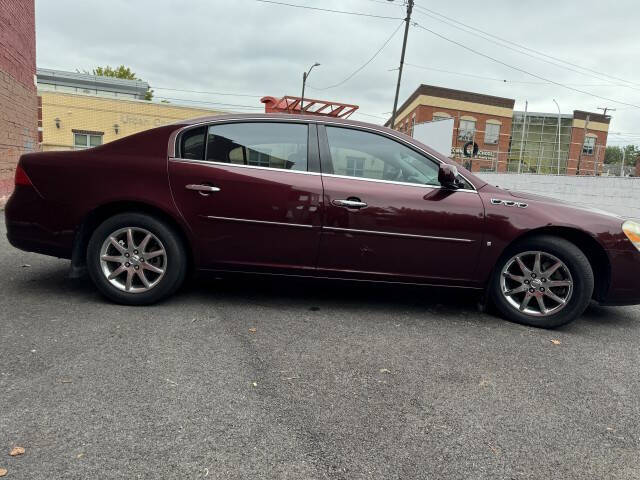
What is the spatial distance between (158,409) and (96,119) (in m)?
30.5

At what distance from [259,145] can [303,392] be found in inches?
82.2

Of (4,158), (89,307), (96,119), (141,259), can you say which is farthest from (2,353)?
(96,119)

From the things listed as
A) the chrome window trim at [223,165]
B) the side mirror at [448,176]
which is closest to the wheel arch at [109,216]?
the chrome window trim at [223,165]

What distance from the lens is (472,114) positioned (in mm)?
Answer: 38000

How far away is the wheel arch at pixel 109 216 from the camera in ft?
12.4

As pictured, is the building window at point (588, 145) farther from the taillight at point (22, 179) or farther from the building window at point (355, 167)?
the taillight at point (22, 179)

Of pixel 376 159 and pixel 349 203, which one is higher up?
pixel 376 159

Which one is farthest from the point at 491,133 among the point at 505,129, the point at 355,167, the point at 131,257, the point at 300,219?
the point at 131,257

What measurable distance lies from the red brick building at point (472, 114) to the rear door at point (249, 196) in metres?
34.3

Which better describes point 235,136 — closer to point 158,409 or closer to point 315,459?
point 158,409

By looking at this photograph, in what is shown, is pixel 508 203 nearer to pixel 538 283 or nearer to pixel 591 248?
pixel 538 283

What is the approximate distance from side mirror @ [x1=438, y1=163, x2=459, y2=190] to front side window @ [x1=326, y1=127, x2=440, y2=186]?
9 centimetres

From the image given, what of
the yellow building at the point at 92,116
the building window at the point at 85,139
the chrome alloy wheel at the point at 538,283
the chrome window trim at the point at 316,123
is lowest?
the chrome alloy wheel at the point at 538,283

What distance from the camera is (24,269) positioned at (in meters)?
4.76
